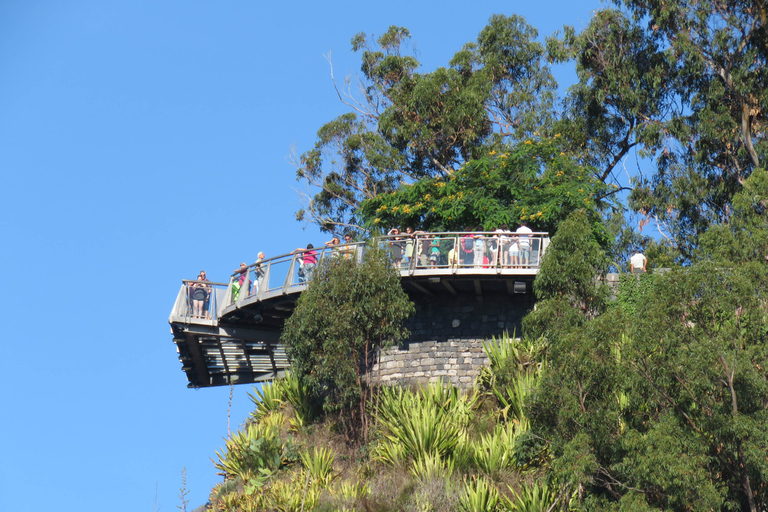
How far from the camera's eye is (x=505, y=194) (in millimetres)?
27516

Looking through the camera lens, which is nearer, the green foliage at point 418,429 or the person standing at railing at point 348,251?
the green foliage at point 418,429

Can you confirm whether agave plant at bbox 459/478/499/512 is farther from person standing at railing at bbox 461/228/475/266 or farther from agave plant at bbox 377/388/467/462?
person standing at railing at bbox 461/228/475/266

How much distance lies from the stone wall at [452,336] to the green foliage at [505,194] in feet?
9.39

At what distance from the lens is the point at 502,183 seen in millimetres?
27266

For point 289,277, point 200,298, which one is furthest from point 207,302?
point 289,277

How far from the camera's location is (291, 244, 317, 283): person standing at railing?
950 inches

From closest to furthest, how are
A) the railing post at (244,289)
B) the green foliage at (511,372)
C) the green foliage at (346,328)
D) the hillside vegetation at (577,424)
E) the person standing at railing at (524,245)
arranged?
the hillside vegetation at (577,424) → the green foliage at (511,372) → the green foliage at (346,328) → the person standing at railing at (524,245) → the railing post at (244,289)

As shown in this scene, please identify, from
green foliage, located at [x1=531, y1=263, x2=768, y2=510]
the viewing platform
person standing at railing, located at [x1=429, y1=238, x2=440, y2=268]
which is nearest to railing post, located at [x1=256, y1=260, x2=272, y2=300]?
the viewing platform

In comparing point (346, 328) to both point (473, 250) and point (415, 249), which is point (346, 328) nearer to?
point (415, 249)

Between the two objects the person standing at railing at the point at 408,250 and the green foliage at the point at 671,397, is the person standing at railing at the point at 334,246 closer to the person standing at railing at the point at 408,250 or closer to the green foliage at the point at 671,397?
the person standing at railing at the point at 408,250

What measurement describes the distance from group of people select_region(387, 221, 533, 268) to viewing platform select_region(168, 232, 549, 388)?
2 cm

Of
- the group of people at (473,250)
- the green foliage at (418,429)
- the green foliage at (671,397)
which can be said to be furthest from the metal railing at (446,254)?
the green foliage at (671,397)

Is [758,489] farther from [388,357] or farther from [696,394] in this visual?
[388,357]

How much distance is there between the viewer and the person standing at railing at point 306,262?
79.2ft
